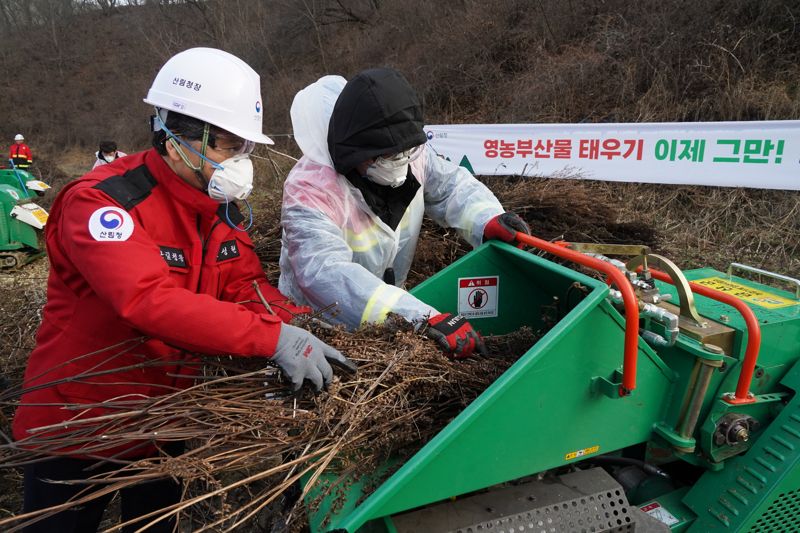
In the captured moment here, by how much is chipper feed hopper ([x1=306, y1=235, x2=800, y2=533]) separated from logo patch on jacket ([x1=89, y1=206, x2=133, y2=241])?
95cm

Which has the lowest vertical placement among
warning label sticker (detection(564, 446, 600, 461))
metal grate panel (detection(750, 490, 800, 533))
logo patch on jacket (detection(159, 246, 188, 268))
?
metal grate panel (detection(750, 490, 800, 533))

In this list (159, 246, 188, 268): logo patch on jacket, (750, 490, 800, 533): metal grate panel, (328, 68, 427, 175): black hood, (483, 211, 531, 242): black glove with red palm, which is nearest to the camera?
(159, 246, 188, 268): logo patch on jacket

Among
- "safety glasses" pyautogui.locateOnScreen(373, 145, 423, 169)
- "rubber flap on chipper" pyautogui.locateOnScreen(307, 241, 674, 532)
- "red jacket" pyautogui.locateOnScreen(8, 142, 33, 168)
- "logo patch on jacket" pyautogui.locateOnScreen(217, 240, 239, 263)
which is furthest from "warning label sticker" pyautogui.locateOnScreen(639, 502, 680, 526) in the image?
"red jacket" pyautogui.locateOnScreen(8, 142, 33, 168)

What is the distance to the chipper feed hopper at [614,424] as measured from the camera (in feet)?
5.24

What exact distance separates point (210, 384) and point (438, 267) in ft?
6.25

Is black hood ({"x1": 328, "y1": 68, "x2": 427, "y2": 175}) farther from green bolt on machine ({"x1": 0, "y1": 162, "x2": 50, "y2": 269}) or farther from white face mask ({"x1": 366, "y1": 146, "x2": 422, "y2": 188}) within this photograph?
green bolt on machine ({"x1": 0, "y1": 162, "x2": 50, "y2": 269})

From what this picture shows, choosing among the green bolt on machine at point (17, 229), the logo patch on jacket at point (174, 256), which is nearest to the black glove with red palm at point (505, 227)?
the logo patch on jacket at point (174, 256)

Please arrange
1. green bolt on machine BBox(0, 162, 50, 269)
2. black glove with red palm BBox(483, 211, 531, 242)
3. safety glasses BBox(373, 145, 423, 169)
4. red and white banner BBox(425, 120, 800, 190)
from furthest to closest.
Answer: green bolt on machine BBox(0, 162, 50, 269) < red and white banner BBox(425, 120, 800, 190) < black glove with red palm BBox(483, 211, 531, 242) < safety glasses BBox(373, 145, 423, 169)

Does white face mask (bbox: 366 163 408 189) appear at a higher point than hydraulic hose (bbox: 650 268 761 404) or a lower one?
higher

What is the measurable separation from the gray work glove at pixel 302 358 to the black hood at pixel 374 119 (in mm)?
900

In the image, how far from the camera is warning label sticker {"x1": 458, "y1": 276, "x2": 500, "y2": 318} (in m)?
2.52

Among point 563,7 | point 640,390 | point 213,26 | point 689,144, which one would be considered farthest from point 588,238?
point 213,26

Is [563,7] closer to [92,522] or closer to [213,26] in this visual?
[92,522]

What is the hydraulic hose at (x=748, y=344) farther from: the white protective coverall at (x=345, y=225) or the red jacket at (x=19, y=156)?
the red jacket at (x=19, y=156)
